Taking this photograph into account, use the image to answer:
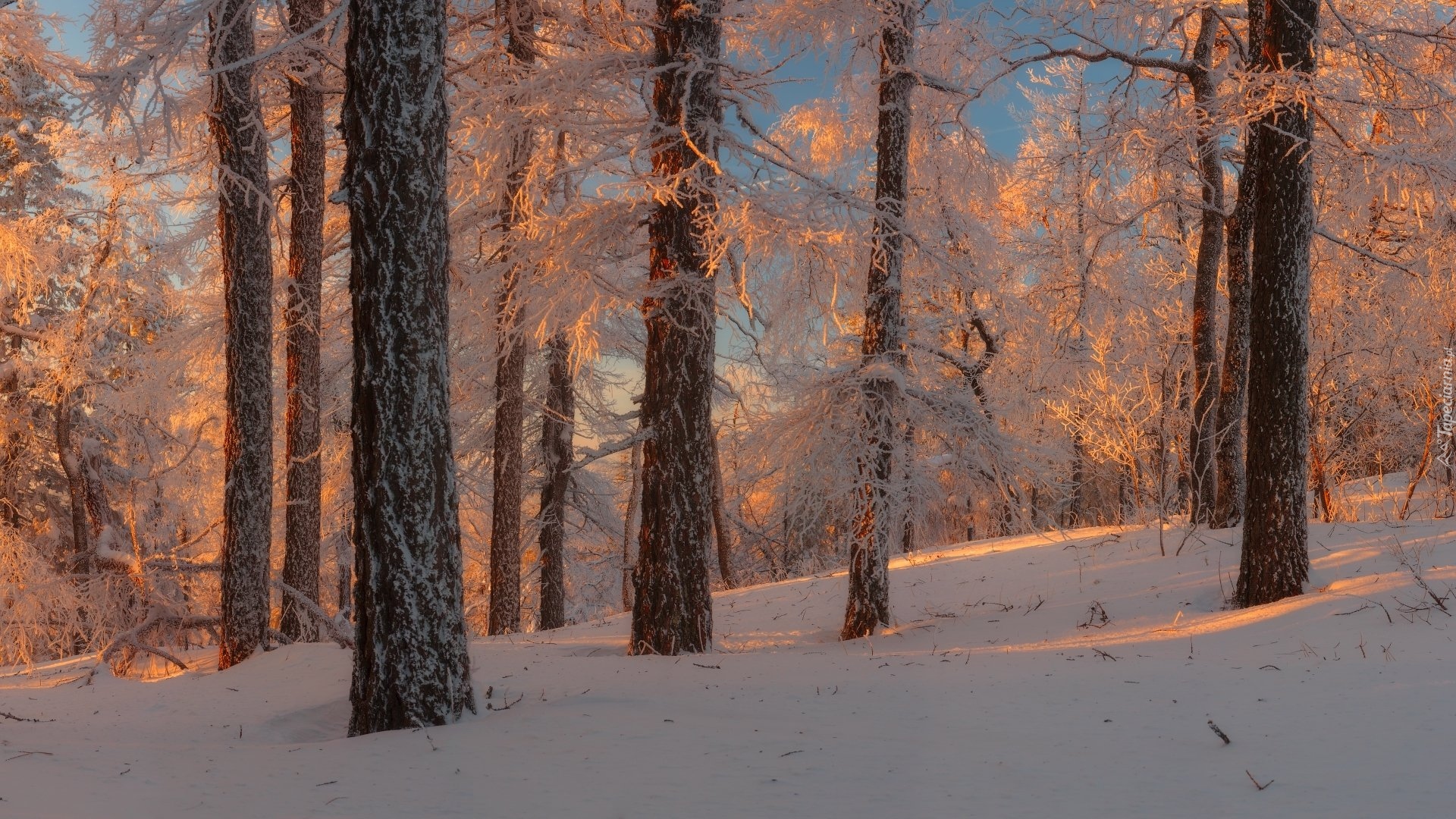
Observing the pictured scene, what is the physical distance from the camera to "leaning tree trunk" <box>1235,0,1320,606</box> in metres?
7.25

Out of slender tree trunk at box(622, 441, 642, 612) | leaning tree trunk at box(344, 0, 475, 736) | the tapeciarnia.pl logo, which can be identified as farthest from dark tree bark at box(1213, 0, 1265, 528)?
slender tree trunk at box(622, 441, 642, 612)

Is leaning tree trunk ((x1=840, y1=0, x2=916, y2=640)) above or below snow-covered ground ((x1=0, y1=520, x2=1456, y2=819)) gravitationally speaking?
above

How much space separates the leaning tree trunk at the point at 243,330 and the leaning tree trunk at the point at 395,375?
3896 millimetres

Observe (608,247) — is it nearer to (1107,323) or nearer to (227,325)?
(227,325)

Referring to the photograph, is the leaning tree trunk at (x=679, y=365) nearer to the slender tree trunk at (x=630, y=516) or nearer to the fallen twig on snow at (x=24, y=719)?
the fallen twig on snow at (x=24, y=719)

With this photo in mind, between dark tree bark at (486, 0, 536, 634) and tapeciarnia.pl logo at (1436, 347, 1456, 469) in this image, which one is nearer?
tapeciarnia.pl logo at (1436, 347, 1456, 469)

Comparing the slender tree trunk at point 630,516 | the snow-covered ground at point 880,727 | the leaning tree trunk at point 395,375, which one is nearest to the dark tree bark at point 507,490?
the snow-covered ground at point 880,727

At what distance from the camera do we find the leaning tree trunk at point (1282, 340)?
7.25m

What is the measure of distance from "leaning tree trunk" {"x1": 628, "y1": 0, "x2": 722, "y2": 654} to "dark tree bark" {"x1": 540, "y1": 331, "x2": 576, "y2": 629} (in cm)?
860

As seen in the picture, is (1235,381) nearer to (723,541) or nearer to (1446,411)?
(1446,411)

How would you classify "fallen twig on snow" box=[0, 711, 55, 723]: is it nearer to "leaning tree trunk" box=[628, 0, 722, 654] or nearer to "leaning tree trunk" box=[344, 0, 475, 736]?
"leaning tree trunk" box=[344, 0, 475, 736]

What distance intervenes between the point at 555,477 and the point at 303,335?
23.2 ft

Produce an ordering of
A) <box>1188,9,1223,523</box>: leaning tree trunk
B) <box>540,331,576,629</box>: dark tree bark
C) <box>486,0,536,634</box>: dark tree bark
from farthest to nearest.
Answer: <box>540,331,576,629</box>: dark tree bark → <box>486,0,536,634</box>: dark tree bark → <box>1188,9,1223,523</box>: leaning tree trunk

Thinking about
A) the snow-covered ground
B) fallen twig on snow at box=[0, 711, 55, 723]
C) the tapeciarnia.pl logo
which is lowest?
fallen twig on snow at box=[0, 711, 55, 723]
